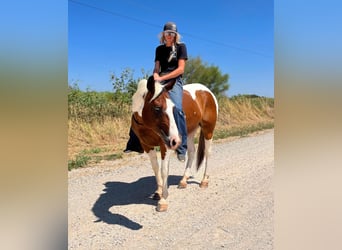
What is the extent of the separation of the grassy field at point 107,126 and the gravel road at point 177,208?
0.18 m

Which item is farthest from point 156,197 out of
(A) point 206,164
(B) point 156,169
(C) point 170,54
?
(C) point 170,54

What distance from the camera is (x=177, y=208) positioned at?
194cm

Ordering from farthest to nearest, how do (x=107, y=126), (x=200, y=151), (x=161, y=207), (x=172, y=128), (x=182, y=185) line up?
(x=107, y=126) → (x=200, y=151) → (x=182, y=185) → (x=161, y=207) → (x=172, y=128)

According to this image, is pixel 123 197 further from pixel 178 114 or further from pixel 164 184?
pixel 178 114

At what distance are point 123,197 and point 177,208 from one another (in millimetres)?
439

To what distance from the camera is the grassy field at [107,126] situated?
2.55 meters

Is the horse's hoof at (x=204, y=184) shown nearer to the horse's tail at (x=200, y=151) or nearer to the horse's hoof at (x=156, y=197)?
the horse's tail at (x=200, y=151)
